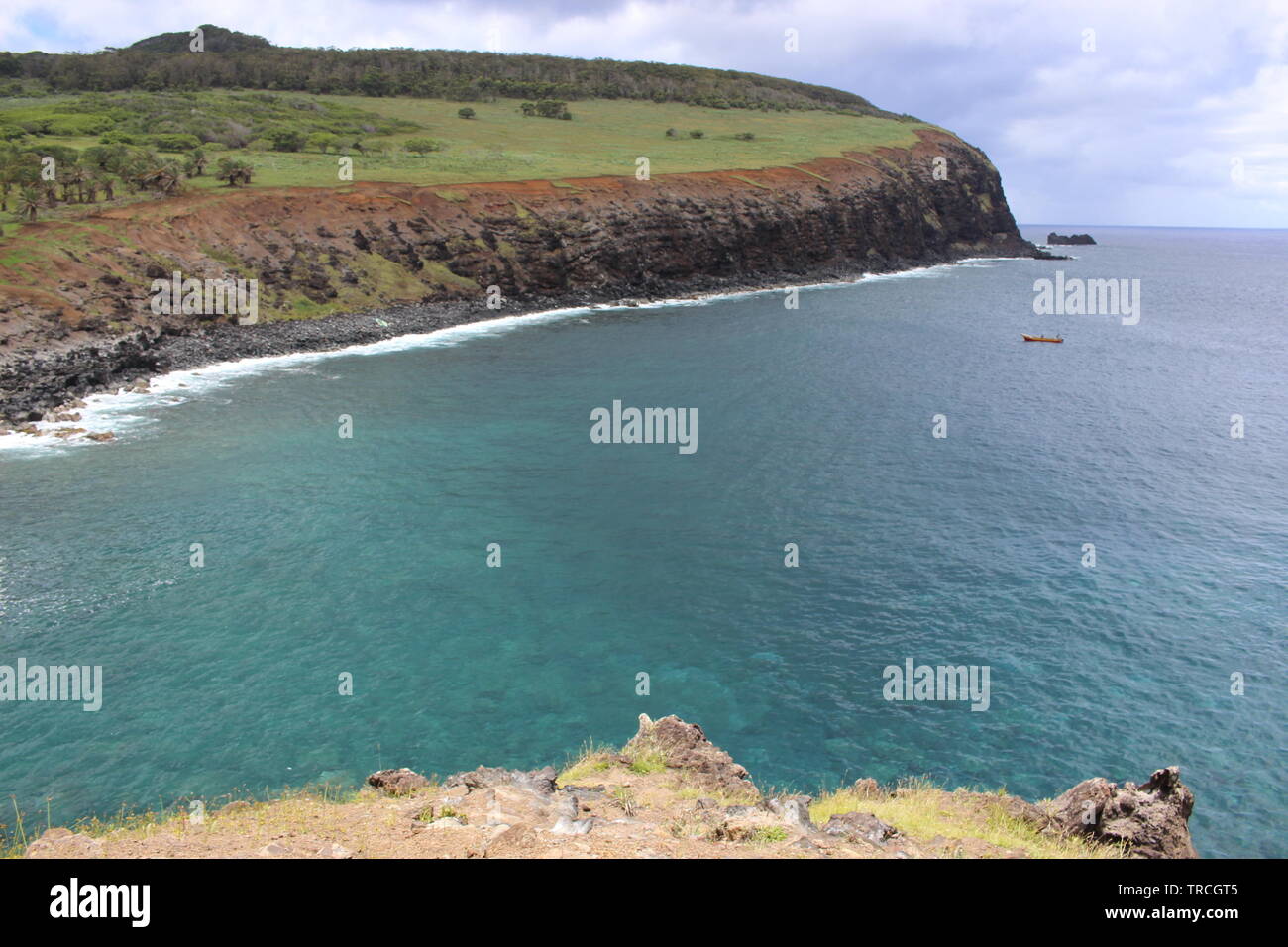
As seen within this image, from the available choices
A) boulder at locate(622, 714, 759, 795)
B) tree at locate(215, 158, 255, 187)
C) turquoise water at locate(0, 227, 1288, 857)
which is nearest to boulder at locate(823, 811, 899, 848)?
boulder at locate(622, 714, 759, 795)

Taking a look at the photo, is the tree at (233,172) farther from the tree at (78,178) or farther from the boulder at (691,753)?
the boulder at (691,753)

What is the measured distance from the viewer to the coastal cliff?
189 feet

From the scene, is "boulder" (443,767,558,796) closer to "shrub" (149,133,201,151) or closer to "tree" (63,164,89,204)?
"tree" (63,164,89,204)

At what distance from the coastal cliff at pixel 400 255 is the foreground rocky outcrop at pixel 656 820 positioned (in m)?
43.0

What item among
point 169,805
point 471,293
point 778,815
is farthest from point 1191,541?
point 471,293

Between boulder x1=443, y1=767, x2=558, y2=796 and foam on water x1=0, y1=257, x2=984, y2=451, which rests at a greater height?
foam on water x1=0, y1=257, x2=984, y2=451

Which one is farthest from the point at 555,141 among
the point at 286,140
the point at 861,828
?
the point at 861,828

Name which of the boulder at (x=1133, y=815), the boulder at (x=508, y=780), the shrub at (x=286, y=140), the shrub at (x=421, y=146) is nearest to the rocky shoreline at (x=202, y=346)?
the shrub at (x=421, y=146)

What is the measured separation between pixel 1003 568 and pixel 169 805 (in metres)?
28.8

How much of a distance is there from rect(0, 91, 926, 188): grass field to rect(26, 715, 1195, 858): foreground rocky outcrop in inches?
3107

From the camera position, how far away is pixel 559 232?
92.3 metres

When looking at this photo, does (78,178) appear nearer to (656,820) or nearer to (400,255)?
(400,255)

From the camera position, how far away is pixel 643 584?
30.9 meters
